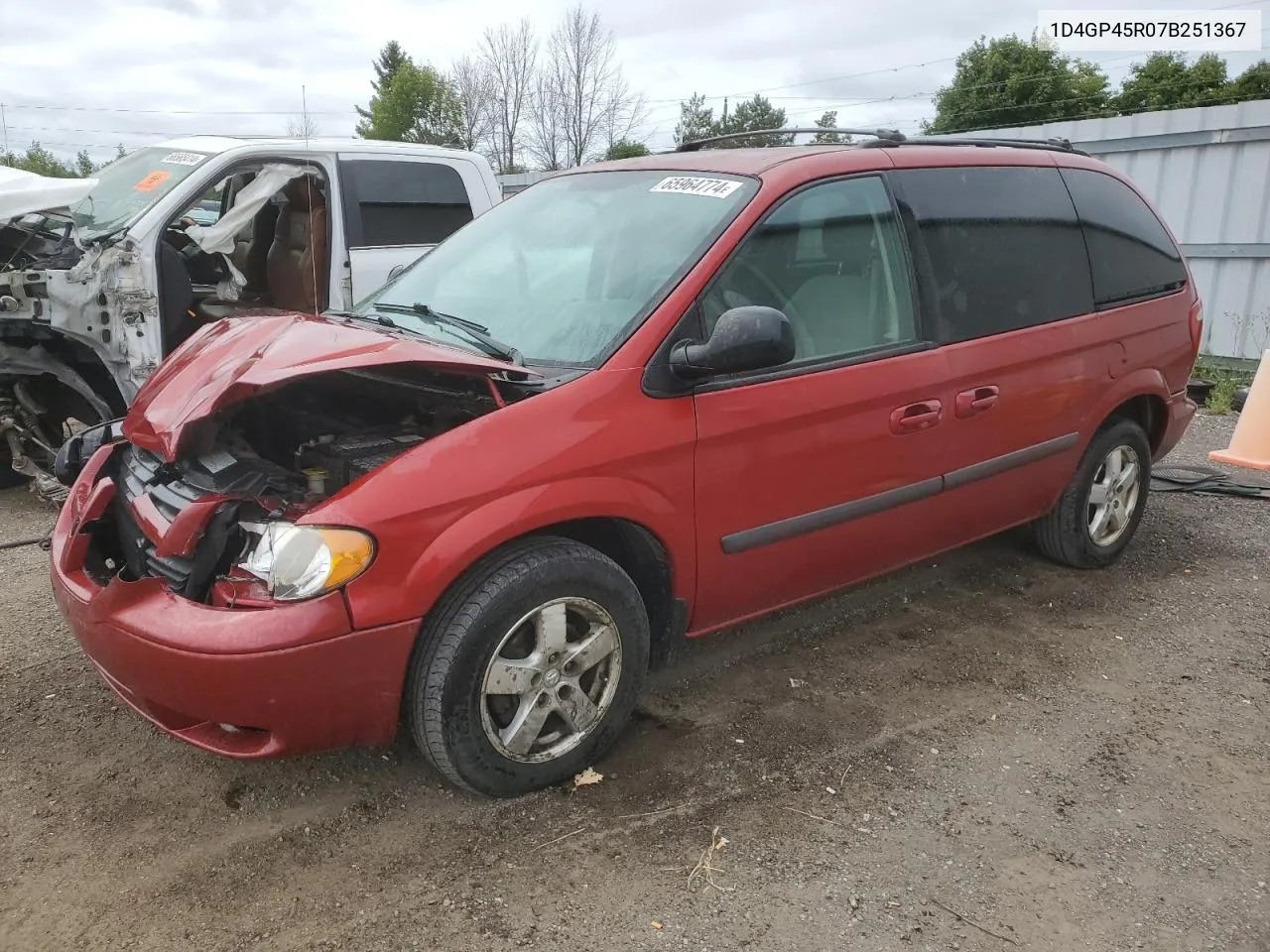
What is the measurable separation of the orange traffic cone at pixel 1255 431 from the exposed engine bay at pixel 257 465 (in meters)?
5.29

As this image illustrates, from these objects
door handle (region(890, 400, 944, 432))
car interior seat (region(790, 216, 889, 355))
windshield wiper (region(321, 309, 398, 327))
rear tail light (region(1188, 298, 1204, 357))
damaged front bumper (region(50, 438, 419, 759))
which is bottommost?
damaged front bumper (region(50, 438, 419, 759))

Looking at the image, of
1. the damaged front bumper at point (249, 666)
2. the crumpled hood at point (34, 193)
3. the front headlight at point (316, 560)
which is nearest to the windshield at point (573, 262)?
the front headlight at point (316, 560)

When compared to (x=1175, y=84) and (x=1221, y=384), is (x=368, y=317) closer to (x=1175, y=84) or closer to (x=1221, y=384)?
(x=1221, y=384)

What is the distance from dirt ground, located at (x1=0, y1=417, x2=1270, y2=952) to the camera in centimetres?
238

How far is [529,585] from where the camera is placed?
2.64m

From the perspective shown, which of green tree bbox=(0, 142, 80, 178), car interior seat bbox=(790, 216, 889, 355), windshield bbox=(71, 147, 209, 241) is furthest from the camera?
green tree bbox=(0, 142, 80, 178)

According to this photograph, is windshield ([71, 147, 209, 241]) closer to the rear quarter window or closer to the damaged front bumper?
the rear quarter window

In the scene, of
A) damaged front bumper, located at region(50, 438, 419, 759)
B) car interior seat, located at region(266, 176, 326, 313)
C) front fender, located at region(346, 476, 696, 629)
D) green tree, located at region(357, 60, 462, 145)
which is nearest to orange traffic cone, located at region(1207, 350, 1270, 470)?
front fender, located at region(346, 476, 696, 629)

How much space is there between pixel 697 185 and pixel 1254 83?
94.7 feet

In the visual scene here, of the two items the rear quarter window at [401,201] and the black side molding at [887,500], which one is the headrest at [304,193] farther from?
the black side molding at [887,500]

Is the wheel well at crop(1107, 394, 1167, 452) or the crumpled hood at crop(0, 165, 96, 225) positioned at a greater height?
the crumpled hood at crop(0, 165, 96, 225)

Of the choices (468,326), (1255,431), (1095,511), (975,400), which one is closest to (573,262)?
(468,326)

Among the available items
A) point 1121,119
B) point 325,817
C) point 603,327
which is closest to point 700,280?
point 603,327

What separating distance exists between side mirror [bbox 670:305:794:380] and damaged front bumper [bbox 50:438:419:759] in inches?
42.5
